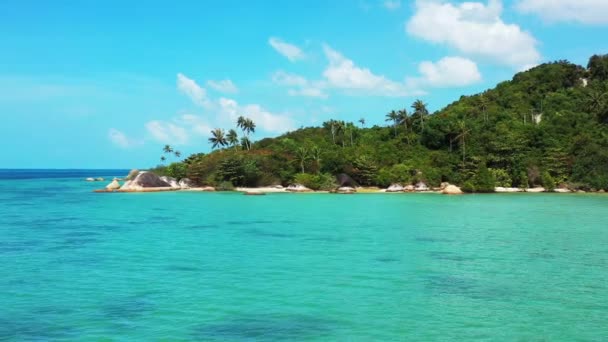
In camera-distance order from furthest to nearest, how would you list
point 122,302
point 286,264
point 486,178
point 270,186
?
point 270,186 < point 486,178 < point 286,264 < point 122,302

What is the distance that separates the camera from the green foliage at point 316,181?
92.1 meters

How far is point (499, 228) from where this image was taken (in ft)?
127

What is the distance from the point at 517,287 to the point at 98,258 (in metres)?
20.6

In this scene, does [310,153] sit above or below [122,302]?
above

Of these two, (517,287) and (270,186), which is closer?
(517,287)

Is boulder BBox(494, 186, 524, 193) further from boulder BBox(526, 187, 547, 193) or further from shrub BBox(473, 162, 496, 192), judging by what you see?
shrub BBox(473, 162, 496, 192)

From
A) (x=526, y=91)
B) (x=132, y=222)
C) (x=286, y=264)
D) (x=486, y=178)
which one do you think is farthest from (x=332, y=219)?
(x=526, y=91)

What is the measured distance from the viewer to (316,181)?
93188mm

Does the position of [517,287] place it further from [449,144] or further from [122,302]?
[449,144]

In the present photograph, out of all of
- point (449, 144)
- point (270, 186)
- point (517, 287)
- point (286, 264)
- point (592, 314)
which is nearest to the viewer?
point (592, 314)

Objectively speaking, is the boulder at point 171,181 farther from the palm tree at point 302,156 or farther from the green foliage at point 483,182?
the green foliage at point 483,182

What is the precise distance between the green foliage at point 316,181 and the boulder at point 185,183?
22324mm

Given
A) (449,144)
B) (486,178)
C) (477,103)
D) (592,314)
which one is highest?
(477,103)

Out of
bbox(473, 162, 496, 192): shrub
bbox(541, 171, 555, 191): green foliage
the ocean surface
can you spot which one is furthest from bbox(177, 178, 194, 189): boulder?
bbox(541, 171, 555, 191): green foliage
